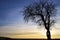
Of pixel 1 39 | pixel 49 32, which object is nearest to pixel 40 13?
pixel 49 32

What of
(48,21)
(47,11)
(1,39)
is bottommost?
(1,39)

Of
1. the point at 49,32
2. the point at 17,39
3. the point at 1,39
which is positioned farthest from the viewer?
the point at 17,39

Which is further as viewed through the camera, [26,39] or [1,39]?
[26,39]

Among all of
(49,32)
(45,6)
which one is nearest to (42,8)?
(45,6)

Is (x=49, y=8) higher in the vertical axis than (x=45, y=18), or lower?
higher

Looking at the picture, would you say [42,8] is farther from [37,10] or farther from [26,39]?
[26,39]

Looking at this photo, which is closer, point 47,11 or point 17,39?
point 47,11

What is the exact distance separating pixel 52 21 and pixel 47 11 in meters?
1.70

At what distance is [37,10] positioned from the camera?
25234 mm

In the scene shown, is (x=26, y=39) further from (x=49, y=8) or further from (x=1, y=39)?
(x=49, y=8)

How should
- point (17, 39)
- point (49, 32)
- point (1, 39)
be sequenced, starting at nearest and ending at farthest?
point (49, 32) < point (1, 39) < point (17, 39)

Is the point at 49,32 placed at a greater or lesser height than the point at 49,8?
lesser

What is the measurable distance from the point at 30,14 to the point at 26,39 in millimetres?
11332

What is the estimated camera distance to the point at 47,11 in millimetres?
25531
